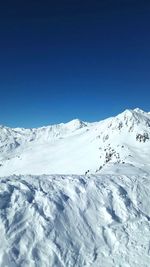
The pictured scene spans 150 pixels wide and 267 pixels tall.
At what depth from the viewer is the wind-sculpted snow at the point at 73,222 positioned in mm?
15828

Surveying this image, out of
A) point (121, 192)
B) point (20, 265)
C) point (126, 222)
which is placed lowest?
point (20, 265)

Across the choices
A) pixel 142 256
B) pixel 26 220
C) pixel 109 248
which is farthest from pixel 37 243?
pixel 142 256

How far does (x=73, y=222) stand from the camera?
1850 cm

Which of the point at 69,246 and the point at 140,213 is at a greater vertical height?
the point at 140,213

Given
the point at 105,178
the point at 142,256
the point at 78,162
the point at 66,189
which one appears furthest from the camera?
the point at 78,162

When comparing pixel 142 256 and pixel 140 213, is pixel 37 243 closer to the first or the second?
pixel 142 256

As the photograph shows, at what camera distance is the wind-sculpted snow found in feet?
51.9

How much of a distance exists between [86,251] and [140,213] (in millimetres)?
4986

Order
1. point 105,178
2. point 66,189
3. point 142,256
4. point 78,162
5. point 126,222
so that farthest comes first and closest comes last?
point 78,162 < point 105,178 < point 66,189 < point 126,222 < point 142,256

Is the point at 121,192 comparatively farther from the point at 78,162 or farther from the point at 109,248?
the point at 78,162

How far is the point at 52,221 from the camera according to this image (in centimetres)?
1792

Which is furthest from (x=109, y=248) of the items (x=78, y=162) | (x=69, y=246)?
(x=78, y=162)

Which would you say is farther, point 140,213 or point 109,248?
point 140,213

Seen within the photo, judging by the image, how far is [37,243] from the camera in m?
16.3
